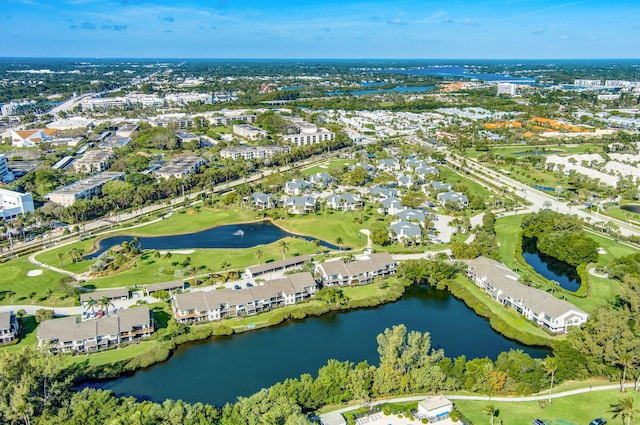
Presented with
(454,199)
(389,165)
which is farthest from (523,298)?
(389,165)

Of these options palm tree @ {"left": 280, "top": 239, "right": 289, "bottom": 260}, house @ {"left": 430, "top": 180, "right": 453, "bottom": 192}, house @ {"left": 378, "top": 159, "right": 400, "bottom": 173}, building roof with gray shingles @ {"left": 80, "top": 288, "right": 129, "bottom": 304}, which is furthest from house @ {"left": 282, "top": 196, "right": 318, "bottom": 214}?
building roof with gray shingles @ {"left": 80, "top": 288, "right": 129, "bottom": 304}

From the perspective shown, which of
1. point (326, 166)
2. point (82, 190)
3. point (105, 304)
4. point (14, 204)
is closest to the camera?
point (105, 304)

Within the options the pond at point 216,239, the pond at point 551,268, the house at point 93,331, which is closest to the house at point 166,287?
the house at point 93,331

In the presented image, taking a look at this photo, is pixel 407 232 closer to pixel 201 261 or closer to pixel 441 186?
pixel 441 186

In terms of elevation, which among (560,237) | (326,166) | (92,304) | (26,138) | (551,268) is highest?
(26,138)

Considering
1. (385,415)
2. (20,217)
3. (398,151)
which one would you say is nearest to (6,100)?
(20,217)

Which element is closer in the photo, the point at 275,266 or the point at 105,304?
the point at 105,304

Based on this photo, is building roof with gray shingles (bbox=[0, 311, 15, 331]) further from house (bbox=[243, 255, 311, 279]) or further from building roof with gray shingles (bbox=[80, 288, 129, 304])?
house (bbox=[243, 255, 311, 279])
